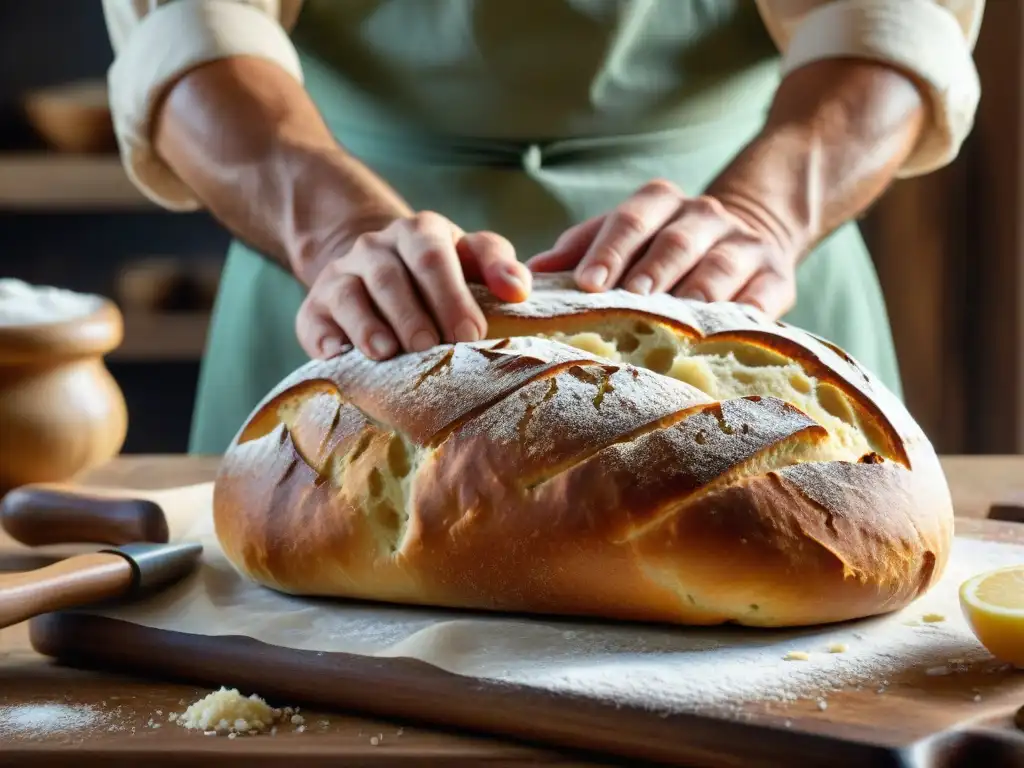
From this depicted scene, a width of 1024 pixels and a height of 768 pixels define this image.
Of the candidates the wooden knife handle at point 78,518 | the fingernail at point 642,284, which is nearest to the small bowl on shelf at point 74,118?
the wooden knife handle at point 78,518

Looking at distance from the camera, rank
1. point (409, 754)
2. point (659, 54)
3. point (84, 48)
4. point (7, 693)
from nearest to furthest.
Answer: point (409, 754) → point (7, 693) → point (659, 54) → point (84, 48)

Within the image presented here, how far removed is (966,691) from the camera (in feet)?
2.81

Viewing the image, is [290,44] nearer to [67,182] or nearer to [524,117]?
[524,117]

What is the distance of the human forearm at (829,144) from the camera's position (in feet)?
5.02

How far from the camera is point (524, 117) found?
5.80ft

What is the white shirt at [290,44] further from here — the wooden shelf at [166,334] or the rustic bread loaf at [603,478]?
the wooden shelf at [166,334]

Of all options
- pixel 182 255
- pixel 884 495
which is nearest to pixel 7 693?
pixel 884 495

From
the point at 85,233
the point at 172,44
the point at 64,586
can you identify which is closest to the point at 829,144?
the point at 172,44

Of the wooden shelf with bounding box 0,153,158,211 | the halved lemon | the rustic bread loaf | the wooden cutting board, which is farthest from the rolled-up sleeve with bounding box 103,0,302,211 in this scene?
the wooden shelf with bounding box 0,153,158,211

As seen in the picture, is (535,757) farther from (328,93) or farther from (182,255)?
(182,255)

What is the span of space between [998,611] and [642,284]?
44 cm

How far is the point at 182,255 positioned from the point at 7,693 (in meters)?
2.80

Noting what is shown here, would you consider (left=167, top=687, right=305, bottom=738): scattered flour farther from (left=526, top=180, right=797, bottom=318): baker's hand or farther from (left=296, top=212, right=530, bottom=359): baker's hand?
(left=526, top=180, right=797, bottom=318): baker's hand

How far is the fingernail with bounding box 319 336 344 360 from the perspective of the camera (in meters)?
1.17
